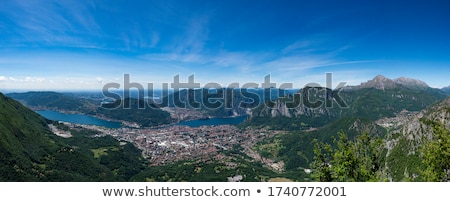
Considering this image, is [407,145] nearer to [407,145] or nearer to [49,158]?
[407,145]

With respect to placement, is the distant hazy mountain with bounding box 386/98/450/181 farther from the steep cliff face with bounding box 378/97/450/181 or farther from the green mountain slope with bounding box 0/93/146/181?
the green mountain slope with bounding box 0/93/146/181

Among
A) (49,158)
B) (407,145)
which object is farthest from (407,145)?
(49,158)

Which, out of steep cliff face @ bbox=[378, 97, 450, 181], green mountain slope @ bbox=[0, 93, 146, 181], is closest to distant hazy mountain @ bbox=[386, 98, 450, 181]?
steep cliff face @ bbox=[378, 97, 450, 181]

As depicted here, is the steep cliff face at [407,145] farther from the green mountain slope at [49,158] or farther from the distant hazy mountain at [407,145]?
the green mountain slope at [49,158]

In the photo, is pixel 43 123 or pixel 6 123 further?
pixel 43 123

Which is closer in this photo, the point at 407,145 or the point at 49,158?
the point at 407,145

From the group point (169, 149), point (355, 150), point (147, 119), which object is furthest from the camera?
point (147, 119)

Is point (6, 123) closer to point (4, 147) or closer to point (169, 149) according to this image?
point (4, 147)

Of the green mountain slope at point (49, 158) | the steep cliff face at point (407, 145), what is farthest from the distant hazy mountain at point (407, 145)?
the green mountain slope at point (49, 158)
